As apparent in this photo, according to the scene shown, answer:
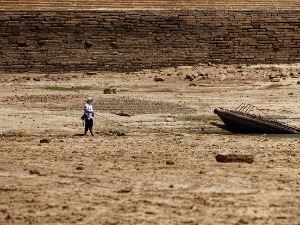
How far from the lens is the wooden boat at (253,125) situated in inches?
672

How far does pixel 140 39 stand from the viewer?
2773cm

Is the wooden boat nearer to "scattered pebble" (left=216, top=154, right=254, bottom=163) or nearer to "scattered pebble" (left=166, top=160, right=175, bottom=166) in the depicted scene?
"scattered pebble" (left=216, top=154, right=254, bottom=163)

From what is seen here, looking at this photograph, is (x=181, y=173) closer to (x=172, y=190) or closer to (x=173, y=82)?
(x=172, y=190)

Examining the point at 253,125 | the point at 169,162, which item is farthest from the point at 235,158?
the point at 253,125

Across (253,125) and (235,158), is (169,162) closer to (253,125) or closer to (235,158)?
(235,158)

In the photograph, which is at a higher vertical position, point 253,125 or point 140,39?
point 140,39

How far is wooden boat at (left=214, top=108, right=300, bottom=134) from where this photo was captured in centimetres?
1706

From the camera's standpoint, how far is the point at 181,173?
12.3 m

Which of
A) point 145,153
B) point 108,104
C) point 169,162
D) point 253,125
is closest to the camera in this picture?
point 169,162

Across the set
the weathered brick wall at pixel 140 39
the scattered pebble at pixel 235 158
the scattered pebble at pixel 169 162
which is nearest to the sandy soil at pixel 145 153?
the scattered pebble at pixel 169 162

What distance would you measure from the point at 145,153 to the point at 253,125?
3624 mm

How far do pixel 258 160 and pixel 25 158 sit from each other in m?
3.15

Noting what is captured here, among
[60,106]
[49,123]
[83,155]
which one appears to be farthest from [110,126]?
[83,155]

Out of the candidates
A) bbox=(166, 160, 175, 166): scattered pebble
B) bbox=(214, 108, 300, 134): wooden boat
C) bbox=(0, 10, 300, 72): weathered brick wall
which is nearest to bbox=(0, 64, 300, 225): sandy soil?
bbox=(166, 160, 175, 166): scattered pebble
